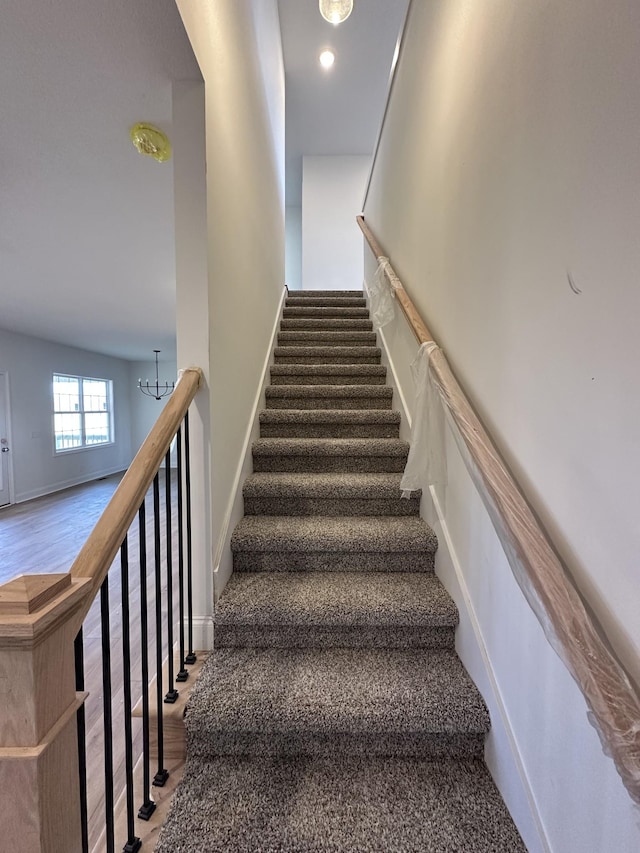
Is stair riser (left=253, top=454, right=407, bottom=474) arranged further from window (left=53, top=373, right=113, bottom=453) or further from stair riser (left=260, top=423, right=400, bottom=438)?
window (left=53, top=373, right=113, bottom=453)

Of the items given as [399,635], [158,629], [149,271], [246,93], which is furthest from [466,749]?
[149,271]

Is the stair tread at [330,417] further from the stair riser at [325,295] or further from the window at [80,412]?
the window at [80,412]

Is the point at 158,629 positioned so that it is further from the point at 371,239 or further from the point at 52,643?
the point at 371,239

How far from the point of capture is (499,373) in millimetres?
1054

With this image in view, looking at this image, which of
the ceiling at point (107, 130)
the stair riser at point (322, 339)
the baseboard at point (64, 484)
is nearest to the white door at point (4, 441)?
the baseboard at point (64, 484)

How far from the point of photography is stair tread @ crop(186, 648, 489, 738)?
1.03 metres

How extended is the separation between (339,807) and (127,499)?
3.13 feet

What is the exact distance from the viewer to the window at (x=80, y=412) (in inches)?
259

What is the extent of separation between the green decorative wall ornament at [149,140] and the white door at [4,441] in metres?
5.45

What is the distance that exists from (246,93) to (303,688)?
8.75 ft

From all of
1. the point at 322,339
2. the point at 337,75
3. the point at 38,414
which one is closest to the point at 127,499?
the point at 322,339

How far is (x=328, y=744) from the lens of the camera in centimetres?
106

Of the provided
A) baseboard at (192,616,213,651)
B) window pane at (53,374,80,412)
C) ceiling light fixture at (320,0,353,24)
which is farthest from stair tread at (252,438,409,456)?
window pane at (53,374,80,412)

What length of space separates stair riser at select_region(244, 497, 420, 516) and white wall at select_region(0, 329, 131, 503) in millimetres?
5629
